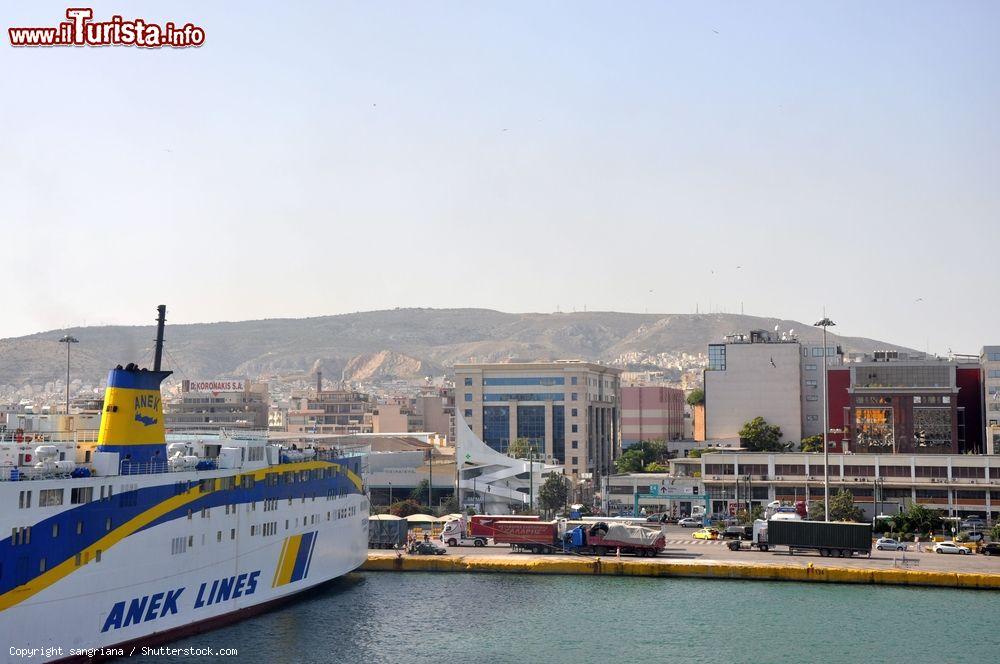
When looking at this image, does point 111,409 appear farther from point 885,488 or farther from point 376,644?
point 885,488

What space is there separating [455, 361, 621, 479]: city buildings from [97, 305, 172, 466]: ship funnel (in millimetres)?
68969

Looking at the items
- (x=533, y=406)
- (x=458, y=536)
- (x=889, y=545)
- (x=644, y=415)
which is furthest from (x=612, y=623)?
(x=644, y=415)

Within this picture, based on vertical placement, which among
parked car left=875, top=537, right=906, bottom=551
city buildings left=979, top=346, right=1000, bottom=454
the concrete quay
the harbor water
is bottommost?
the harbor water

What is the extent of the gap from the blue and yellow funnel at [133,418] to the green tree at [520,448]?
218 ft

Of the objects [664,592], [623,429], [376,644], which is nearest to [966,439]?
[623,429]

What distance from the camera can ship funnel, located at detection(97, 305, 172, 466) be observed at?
1519 inches

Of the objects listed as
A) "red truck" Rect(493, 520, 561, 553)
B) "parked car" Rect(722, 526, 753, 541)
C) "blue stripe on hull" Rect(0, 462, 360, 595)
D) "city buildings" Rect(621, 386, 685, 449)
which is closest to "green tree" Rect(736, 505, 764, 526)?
"parked car" Rect(722, 526, 753, 541)

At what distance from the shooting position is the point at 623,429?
131375mm

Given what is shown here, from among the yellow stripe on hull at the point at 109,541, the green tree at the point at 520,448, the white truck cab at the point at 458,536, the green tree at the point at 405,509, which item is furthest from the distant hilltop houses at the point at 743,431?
the yellow stripe on hull at the point at 109,541

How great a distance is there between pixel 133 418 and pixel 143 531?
453 centimetres

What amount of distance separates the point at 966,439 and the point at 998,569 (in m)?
48.1

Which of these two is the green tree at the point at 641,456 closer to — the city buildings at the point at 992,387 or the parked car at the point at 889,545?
the city buildings at the point at 992,387

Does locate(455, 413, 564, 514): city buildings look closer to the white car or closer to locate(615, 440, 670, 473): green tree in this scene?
locate(615, 440, 670, 473): green tree

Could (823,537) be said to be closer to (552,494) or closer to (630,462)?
(552,494)
